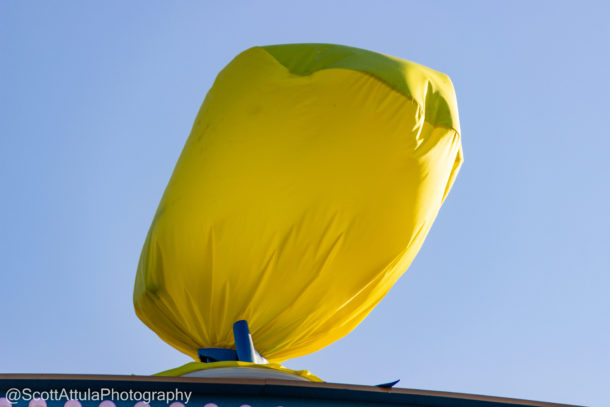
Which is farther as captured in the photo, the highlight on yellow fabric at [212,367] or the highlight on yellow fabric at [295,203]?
the highlight on yellow fabric at [295,203]

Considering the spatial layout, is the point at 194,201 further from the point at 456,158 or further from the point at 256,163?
the point at 456,158

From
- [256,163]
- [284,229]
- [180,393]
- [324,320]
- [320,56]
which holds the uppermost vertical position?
[320,56]

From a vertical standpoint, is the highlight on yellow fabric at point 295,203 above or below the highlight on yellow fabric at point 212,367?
above

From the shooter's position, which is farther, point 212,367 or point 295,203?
point 295,203

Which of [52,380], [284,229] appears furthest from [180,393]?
[284,229]

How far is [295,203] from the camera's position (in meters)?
6.96

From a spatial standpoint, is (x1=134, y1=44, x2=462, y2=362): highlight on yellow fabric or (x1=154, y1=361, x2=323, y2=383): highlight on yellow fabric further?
(x1=134, y1=44, x2=462, y2=362): highlight on yellow fabric

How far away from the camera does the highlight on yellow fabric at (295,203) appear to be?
6.93m

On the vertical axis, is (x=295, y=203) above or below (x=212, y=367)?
above

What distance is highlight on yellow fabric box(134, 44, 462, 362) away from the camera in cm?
693

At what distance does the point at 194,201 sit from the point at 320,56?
1.50 metres

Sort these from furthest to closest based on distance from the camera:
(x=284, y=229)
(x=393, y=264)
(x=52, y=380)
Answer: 1. (x=393, y=264)
2. (x=284, y=229)
3. (x=52, y=380)

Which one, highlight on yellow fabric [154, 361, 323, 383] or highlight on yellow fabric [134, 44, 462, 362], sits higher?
highlight on yellow fabric [134, 44, 462, 362]

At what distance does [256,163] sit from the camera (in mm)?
7051
